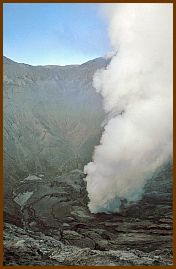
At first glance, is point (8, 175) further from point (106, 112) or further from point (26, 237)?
point (106, 112)

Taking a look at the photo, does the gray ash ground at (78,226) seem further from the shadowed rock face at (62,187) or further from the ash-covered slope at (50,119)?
the ash-covered slope at (50,119)

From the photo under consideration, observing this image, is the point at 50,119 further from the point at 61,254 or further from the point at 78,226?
the point at 61,254

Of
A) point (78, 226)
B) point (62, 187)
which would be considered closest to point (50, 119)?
point (62, 187)

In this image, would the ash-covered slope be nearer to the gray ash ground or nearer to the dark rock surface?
the gray ash ground

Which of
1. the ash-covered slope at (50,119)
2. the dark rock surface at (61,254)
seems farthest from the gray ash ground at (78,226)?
the ash-covered slope at (50,119)

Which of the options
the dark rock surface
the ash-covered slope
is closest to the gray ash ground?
the dark rock surface

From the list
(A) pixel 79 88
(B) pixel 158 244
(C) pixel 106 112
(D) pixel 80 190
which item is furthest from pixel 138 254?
(A) pixel 79 88

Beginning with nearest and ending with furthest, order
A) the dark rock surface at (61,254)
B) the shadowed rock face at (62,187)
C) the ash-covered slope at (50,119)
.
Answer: the dark rock surface at (61,254) < the shadowed rock face at (62,187) < the ash-covered slope at (50,119)
